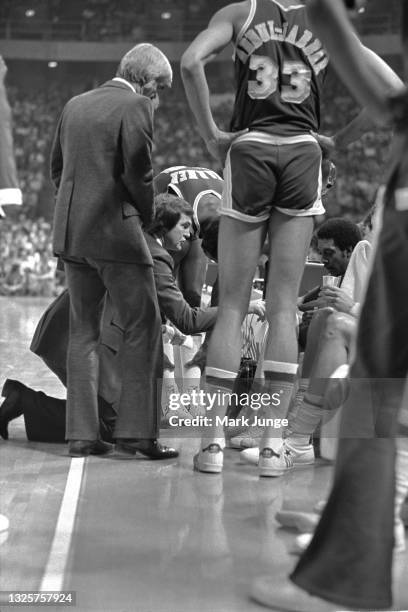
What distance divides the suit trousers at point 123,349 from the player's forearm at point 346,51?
1684mm

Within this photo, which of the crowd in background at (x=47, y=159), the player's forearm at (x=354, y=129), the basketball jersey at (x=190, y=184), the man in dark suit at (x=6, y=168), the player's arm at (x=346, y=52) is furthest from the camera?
the crowd in background at (x=47, y=159)

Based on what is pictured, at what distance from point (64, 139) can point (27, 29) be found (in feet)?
83.6

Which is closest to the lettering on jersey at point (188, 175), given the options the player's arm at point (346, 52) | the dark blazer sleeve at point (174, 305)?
the dark blazer sleeve at point (174, 305)

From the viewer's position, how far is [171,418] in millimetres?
3537

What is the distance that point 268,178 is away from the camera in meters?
2.92

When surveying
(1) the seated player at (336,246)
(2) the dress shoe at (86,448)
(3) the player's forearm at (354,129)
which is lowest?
(2) the dress shoe at (86,448)

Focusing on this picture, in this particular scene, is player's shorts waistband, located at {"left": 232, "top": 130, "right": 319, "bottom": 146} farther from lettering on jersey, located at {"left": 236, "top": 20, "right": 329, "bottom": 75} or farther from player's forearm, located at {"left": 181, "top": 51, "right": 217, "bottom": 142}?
lettering on jersey, located at {"left": 236, "top": 20, "right": 329, "bottom": 75}

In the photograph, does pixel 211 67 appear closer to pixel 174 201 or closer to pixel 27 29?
pixel 27 29

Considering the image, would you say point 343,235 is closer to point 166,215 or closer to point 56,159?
point 166,215

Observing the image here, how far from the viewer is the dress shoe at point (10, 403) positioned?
3.55 metres

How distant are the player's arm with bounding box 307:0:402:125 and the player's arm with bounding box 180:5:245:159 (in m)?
1.30

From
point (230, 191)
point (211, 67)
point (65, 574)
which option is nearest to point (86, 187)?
point (230, 191)

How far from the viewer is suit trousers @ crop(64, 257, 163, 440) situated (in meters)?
3.24

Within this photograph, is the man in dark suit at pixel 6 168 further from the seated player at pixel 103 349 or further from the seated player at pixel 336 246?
the seated player at pixel 336 246
